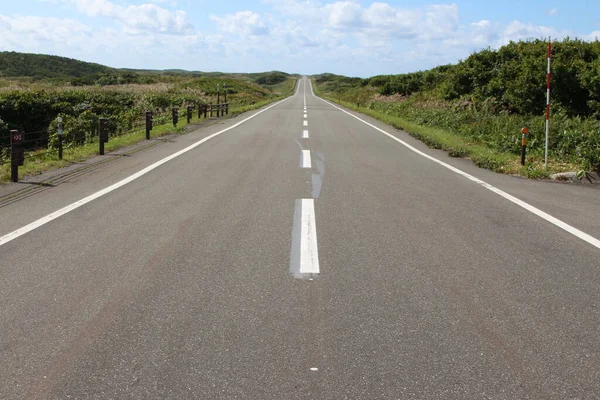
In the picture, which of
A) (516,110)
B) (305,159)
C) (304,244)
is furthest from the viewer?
(516,110)

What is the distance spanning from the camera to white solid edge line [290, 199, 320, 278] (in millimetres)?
4914

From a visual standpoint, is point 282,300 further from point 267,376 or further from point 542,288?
point 542,288

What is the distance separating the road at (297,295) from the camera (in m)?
3.08

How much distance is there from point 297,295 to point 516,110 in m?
21.6

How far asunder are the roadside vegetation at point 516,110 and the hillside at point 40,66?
106 m

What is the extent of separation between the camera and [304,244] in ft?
18.8

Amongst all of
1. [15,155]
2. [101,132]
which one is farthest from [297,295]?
[101,132]

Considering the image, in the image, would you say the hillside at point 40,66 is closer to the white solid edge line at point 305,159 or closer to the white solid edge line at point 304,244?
the white solid edge line at point 305,159

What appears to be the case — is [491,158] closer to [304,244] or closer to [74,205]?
[304,244]

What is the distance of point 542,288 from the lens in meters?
4.52

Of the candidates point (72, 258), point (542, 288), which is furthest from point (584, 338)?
point (72, 258)

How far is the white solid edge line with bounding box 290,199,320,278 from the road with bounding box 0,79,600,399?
0.07ft

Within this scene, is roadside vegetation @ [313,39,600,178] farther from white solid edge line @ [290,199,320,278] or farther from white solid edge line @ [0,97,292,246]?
white solid edge line @ [0,97,292,246]

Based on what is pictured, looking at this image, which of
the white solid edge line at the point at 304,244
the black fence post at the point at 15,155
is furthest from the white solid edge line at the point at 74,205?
the white solid edge line at the point at 304,244
